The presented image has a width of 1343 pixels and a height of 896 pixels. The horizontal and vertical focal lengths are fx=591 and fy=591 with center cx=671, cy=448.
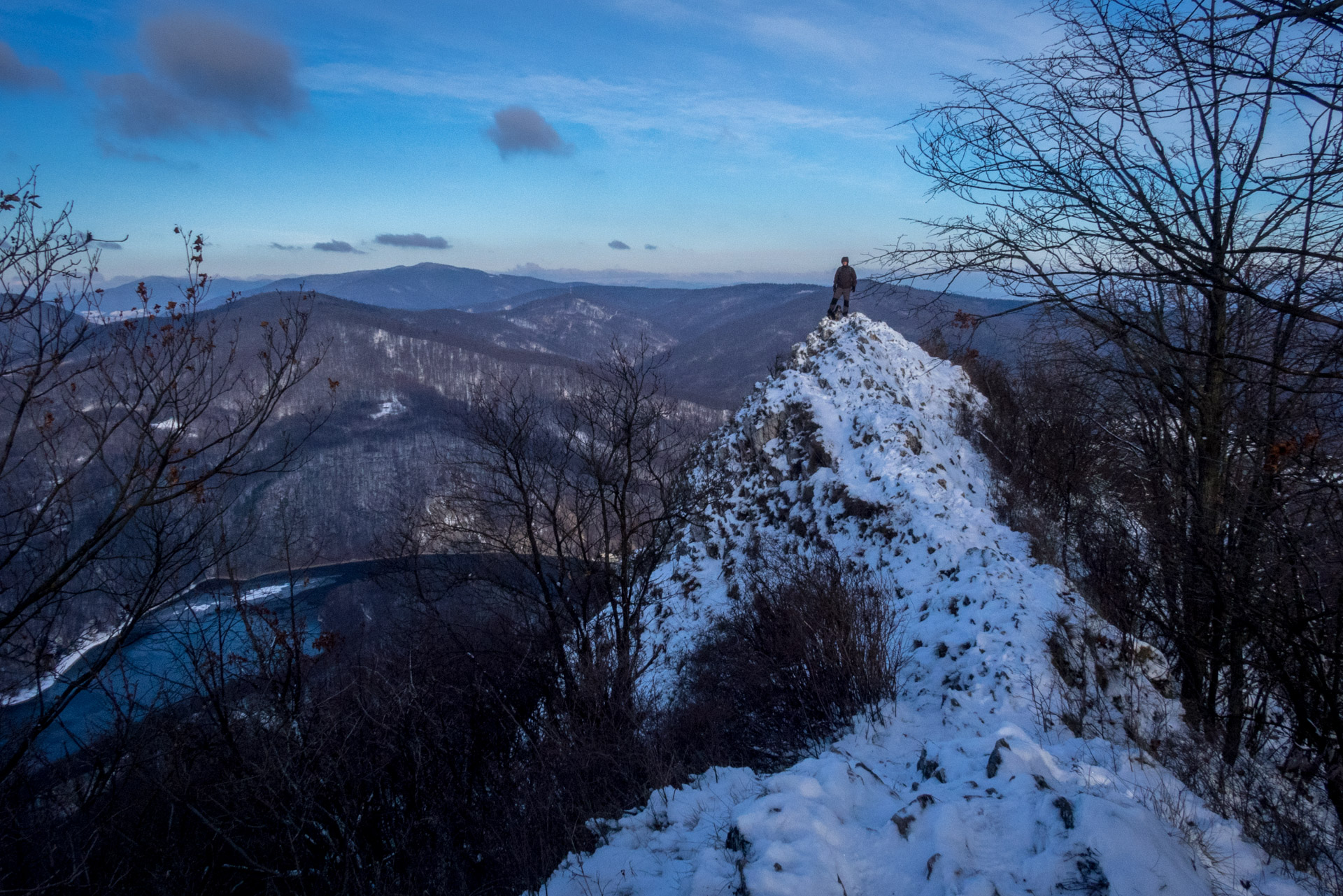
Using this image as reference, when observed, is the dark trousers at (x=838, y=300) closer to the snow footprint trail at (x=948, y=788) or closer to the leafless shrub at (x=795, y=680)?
the snow footprint trail at (x=948, y=788)

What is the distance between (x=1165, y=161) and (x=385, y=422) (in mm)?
114280

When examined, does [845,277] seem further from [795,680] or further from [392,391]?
[392,391]

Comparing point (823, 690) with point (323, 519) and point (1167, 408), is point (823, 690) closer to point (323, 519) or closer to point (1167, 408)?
point (1167, 408)

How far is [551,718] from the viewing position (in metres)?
8.17

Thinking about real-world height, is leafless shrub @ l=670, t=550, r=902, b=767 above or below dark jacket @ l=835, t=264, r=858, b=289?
below

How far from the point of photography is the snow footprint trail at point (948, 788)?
137 inches

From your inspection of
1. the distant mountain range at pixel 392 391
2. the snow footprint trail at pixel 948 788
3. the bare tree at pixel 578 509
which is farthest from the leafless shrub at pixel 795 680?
the distant mountain range at pixel 392 391

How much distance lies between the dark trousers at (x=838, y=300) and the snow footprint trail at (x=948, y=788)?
25.3 feet

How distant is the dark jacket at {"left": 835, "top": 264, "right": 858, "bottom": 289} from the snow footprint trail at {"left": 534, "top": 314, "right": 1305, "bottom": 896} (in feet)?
24.9

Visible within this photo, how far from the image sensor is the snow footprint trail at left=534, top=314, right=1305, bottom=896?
3.47 meters

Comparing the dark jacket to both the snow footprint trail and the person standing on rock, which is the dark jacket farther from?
the snow footprint trail

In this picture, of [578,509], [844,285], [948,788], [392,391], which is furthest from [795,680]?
[392,391]

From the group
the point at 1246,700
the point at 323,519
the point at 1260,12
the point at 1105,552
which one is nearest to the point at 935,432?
the point at 1105,552

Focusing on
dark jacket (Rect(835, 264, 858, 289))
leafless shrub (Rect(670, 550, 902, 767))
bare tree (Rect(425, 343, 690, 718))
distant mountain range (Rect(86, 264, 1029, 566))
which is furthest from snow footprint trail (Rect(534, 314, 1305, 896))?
distant mountain range (Rect(86, 264, 1029, 566))
